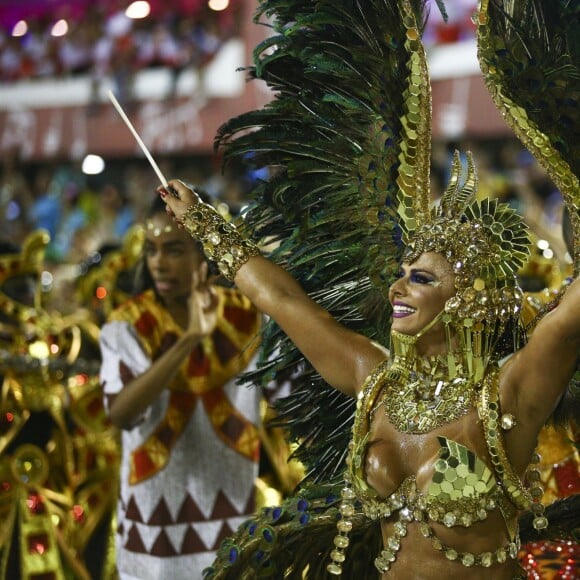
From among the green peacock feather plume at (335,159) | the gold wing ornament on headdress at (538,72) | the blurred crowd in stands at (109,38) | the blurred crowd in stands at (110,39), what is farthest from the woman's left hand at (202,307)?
the blurred crowd in stands at (110,39)

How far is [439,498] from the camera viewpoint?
2.59 meters

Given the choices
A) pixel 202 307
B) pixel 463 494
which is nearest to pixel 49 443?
pixel 202 307

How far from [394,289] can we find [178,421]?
5.43 feet

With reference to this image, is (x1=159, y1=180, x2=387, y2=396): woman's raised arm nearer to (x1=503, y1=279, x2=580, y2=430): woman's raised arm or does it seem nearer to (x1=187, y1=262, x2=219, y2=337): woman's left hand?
(x1=503, y1=279, x2=580, y2=430): woman's raised arm

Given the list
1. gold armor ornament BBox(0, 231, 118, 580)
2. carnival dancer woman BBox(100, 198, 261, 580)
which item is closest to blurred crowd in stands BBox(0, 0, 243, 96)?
gold armor ornament BBox(0, 231, 118, 580)

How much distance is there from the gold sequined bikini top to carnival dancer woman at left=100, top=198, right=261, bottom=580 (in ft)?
4.87

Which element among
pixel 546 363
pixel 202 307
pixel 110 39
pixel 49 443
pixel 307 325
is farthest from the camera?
pixel 110 39

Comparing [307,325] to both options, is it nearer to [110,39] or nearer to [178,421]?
[178,421]

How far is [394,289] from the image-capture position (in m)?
2.73

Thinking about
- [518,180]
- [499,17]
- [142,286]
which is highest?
[499,17]

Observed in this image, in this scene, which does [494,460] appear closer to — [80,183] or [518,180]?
[518,180]

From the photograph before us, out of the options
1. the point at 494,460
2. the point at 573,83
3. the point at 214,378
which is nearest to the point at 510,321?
the point at 494,460

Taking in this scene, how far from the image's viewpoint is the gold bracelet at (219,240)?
298 cm

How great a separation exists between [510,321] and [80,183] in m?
12.3
